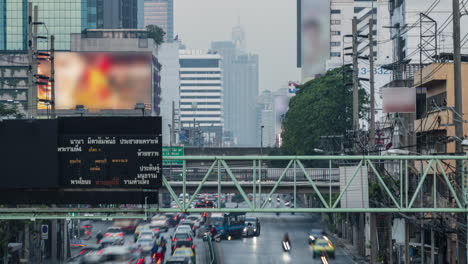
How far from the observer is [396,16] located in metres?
127

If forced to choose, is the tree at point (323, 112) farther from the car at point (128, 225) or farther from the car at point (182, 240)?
the car at point (182, 240)

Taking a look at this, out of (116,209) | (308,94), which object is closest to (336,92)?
(308,94)

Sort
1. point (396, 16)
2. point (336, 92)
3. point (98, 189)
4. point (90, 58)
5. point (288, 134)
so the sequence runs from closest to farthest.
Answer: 1. point (98, 189)
2. point (336, 92)
3. point (288, 134)
4. point (396, 16)
5. point (90, 58)

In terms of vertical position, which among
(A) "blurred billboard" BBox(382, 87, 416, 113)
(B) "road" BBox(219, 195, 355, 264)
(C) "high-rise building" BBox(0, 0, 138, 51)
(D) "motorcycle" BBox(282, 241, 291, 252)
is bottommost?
(B) "road" BBox(219, 195, 355, 264)

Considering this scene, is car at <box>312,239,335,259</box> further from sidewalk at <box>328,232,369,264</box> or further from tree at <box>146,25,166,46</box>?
tree at <box>146,25,166,46</box>

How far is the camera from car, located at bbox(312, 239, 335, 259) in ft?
234

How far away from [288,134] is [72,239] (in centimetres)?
3918

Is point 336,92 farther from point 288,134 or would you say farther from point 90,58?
point 90,58

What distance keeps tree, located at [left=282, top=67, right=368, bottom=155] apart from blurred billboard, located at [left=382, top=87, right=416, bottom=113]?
39797mm

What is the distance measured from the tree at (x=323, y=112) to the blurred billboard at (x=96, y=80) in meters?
45.3

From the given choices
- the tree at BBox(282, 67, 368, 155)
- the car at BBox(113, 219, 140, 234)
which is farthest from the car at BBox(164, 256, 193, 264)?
the tree at BBox(282, 67, 368, 155)

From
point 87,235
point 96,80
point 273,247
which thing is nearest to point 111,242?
point 273,247

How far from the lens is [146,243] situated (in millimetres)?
72375

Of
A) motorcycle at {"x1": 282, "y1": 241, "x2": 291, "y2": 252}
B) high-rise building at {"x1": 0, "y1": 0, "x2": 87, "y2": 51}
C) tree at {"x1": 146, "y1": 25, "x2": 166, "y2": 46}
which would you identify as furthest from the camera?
high-rise building at {"x1": 0, "y1": 0, "x2": 87, "y2": 51}
